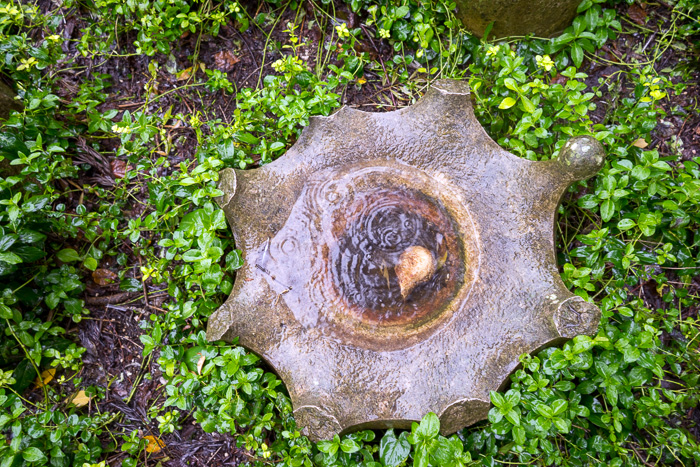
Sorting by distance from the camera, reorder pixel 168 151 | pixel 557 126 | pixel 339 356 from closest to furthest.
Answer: pixel 339 356 → pixel 557 126 → pixel 168 151

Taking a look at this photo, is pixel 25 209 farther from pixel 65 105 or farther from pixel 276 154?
pixel 276 154

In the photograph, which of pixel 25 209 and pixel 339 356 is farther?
pixel 25 209

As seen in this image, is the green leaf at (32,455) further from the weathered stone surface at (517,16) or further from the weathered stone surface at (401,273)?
the weathered stone surface at (517,16)

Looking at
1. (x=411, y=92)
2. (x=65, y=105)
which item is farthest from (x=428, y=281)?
(x=65, y=105)

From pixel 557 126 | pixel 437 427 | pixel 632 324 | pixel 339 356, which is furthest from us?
pixel 557 126

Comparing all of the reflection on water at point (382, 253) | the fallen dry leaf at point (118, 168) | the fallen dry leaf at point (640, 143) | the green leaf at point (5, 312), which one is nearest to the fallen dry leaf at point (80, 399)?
the green leaf at point (5, 312)

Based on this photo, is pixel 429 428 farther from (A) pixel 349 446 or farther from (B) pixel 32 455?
(B) pixel 32 455

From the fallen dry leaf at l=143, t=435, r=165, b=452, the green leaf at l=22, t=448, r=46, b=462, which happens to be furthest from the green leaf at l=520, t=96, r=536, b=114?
the green leaf at l=22, t=448, r=46, b=462

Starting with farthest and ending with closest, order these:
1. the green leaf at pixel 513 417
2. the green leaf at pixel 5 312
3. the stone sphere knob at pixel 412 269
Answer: the green leaf at pixel 5 312, the stone sphere knob at pixel 412 269, the green leaf at pixel 513 417
